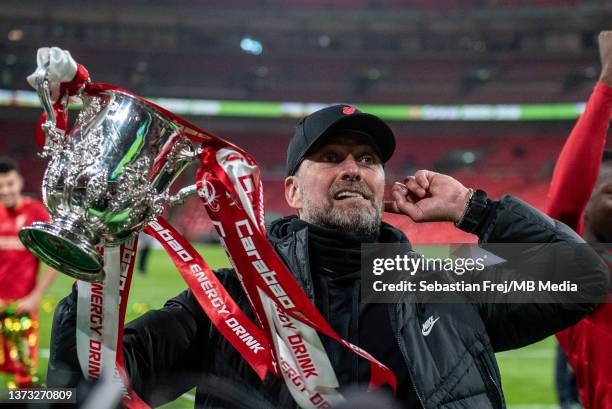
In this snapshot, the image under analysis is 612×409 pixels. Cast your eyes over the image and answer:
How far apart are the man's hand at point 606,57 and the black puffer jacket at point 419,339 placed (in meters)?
0.46

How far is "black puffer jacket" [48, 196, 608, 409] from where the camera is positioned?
4.73 ft

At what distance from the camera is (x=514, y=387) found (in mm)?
5387

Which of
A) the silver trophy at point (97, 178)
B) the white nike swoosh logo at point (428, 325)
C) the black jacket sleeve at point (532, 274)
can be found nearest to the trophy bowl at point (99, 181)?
the silver trophy at point (97, 178)

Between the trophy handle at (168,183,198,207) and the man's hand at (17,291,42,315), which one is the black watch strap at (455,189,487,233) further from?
the man's hand at (17,291,42,315)

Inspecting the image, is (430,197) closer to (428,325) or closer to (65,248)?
(428,325)

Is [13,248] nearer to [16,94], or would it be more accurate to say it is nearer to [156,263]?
[156,263]

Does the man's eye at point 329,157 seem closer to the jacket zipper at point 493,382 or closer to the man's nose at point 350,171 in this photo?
the man's nose at point 350,171

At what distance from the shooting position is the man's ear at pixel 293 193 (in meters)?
1.76

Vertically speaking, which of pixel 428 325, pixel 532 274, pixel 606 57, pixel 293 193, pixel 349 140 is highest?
pixel 606 57

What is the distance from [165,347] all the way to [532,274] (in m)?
0.87

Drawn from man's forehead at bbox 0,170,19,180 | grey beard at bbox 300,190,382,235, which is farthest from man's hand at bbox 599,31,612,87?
man's forehead at bbox 0,170,19,180

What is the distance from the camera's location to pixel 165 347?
155cm

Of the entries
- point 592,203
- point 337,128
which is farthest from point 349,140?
point 592,203

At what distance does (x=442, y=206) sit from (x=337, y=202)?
250 mm
